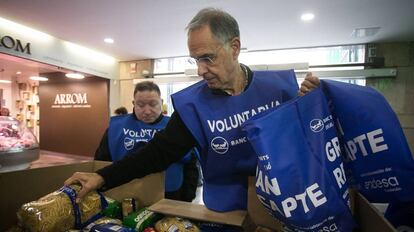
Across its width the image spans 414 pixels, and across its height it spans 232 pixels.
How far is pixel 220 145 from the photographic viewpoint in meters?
0.87

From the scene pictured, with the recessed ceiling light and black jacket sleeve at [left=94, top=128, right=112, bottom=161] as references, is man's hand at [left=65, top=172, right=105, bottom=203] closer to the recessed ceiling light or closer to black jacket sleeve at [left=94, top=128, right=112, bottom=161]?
black jacket sleeve at [left=94, top=128, right=112, bottom=161]

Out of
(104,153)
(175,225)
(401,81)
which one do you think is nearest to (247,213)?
(175,225)

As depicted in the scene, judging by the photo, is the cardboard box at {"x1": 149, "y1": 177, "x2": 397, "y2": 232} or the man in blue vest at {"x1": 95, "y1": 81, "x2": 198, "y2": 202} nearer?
the cardboard box at {"x1": 149, "y1": 177, "x2": 397, "y2": 232}

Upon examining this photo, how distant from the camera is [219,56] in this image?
0.88 meters

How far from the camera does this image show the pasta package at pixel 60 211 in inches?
26.2

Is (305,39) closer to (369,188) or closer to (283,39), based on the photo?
(283,39)

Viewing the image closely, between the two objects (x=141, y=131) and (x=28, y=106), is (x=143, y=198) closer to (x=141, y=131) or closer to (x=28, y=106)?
(x=141, y=131)

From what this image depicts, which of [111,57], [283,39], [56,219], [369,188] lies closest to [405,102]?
[283,39]

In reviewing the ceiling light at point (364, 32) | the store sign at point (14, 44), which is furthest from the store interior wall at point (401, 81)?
the store sign at point (14, 44)

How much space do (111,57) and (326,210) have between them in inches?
251

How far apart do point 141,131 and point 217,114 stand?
3.24ft

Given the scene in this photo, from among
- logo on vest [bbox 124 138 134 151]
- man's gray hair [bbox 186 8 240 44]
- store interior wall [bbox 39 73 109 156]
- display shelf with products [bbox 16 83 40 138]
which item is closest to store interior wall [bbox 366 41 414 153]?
logo on vest [bbox 124 138 134 151]

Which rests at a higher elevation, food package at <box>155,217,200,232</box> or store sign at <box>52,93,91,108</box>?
store sign at <box>52,93,91,108</box>

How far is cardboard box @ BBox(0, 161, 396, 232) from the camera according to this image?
71 cm
